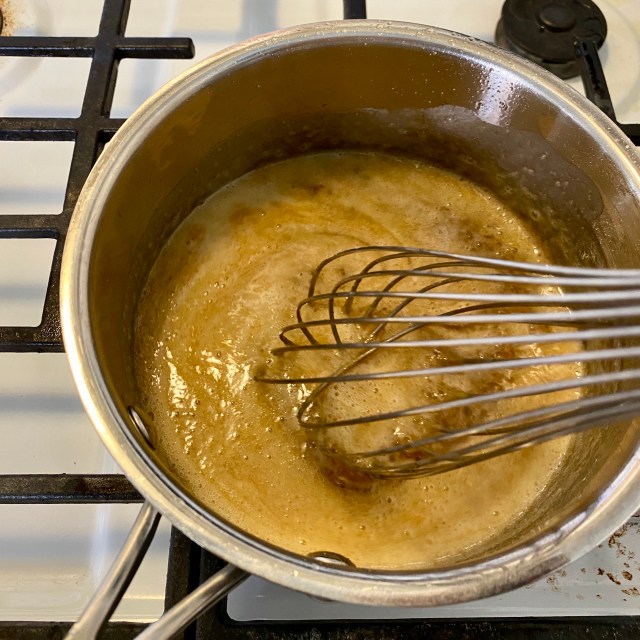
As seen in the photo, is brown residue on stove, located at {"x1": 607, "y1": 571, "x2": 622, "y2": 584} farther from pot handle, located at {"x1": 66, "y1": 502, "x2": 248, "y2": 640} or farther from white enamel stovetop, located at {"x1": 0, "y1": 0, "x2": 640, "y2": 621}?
pot handle, located at {"x1": 66, "y1": 502, "x2": 248, "y2": 640}

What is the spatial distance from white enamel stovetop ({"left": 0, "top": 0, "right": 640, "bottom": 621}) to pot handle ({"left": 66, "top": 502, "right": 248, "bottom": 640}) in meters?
0.15

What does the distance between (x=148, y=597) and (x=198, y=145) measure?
437 millimetres

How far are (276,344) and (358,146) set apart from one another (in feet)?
0.91

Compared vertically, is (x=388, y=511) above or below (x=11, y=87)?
below

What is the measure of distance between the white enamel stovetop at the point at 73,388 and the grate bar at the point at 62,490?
0.20ft

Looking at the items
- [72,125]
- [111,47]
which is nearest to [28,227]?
[72,125]

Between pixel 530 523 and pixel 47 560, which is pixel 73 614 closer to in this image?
pixel 47 560

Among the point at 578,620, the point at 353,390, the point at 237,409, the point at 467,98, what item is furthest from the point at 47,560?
the point at 467,98

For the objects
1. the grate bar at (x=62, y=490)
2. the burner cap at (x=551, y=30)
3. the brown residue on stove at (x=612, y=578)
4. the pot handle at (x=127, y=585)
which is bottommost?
the brown residue on stove at (x=612, y=578)

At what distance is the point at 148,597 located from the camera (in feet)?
1.75

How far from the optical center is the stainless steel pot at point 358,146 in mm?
403

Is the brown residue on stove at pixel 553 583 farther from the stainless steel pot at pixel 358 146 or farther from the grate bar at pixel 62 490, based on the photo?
the grate bar at pixel 62 490

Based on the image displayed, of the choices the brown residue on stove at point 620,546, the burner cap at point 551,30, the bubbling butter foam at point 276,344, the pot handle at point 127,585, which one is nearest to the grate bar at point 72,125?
the bubbling butter foam at point 276,344

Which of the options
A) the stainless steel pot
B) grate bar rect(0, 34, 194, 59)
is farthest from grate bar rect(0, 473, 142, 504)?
grate bar rect(0, 34, 194, 59)
